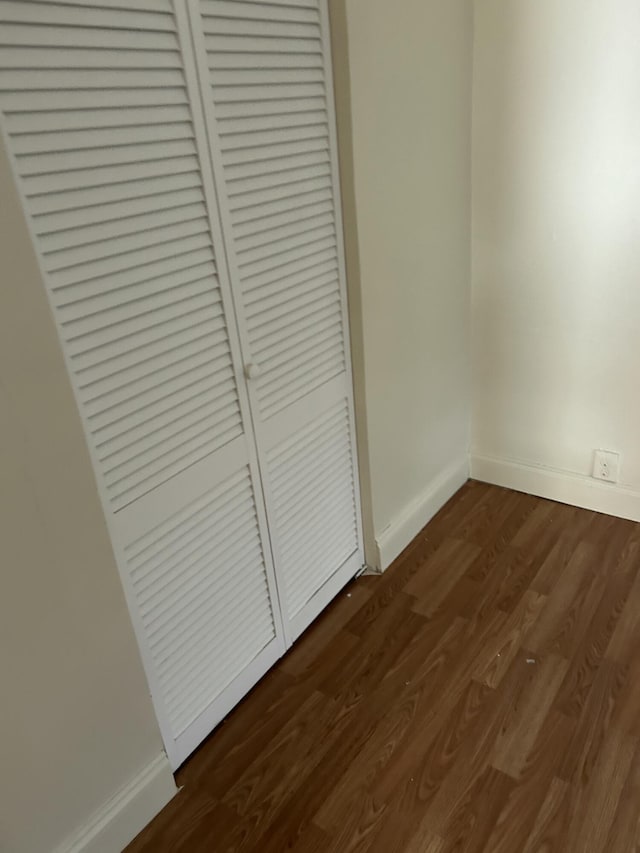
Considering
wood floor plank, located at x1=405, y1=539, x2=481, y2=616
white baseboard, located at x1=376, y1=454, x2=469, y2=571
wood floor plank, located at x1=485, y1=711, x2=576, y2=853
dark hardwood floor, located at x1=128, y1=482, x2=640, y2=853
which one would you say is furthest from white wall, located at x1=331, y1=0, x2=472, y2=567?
wood floor plank, located at x1=485, y1=711, x2=576, y2=853

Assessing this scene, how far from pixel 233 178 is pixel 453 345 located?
115 cm

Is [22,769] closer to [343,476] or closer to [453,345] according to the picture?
[343,476]

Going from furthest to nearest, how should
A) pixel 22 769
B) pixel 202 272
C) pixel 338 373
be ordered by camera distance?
pixel 338 373 → pixel 202 272 → pixel 22 769

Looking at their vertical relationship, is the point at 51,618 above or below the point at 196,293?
below

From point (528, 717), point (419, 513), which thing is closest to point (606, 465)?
point (419, 513)

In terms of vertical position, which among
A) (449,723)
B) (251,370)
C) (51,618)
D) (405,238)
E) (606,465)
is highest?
(405,238)

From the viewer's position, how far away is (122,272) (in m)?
1.19

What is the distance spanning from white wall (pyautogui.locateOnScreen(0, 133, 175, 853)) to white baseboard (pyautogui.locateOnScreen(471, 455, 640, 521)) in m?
1.61

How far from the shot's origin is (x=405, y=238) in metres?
1.91

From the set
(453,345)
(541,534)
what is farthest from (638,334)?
(541,534)

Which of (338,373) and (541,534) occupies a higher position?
(338,373)

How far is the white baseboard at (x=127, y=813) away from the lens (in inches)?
51.4

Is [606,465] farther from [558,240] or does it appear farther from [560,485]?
[558,240]

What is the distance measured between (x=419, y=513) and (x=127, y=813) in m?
1.29
